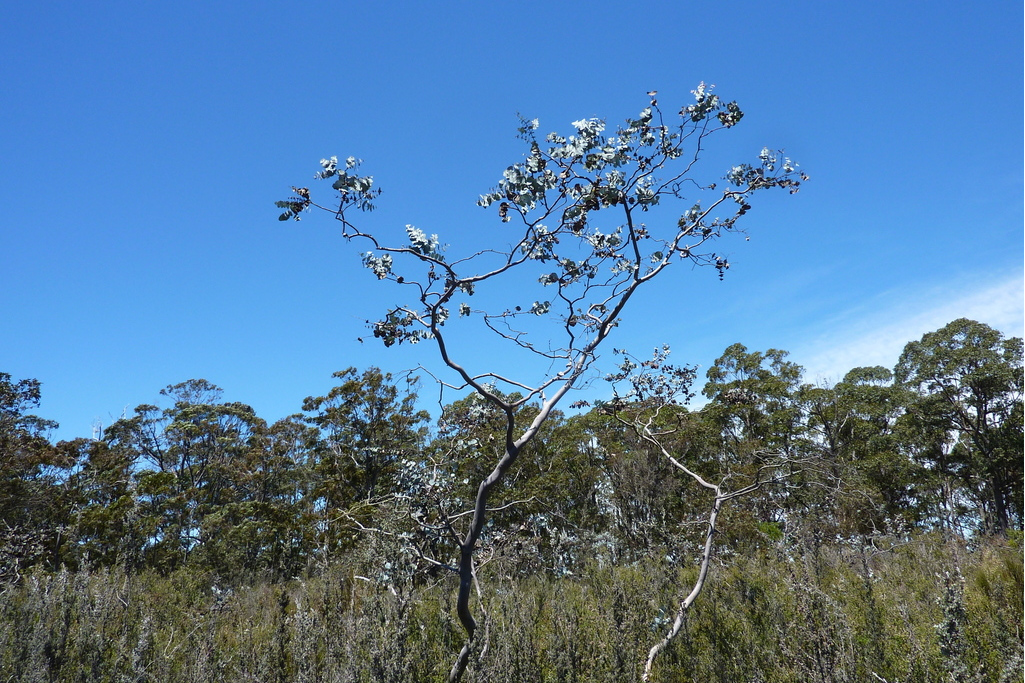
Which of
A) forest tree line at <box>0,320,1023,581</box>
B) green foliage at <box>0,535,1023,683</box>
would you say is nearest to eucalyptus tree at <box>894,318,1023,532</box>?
forest tree line at <box>0,320,1023,581</box>

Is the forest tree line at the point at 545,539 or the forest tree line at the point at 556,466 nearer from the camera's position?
the forest tree line at the point at 545,539

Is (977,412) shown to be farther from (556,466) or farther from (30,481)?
(30,481)

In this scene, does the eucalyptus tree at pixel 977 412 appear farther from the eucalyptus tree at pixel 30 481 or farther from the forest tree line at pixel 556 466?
the eucalyptus tree at pixel 30 481

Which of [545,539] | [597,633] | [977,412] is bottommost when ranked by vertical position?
[597,633]

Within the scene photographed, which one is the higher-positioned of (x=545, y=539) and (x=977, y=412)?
(x=977, y=412)

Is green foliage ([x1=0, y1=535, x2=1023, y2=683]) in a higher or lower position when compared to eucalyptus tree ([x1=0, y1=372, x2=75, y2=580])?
lower

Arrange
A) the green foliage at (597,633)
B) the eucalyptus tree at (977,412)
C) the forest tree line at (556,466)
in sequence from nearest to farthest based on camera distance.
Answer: the green foliage at (597,633) → the forest tree line at (556,466) → the eucalyptus tree at (977,412)

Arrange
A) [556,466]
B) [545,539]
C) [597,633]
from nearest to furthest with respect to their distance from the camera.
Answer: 1. [597,633]
2. [545,539]
3. [556,466]

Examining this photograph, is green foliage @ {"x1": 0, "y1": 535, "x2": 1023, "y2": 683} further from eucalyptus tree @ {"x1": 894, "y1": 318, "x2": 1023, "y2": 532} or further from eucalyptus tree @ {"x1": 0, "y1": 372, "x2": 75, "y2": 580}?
eucalyptus tree @ {"x1": 894, "y1": 318, "x2": 1023, "y2": 532}

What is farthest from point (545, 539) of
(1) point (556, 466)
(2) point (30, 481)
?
(2) point (30, 481)

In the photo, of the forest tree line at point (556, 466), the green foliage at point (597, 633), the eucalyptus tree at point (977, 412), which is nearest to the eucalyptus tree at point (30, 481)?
the forest tree line at point (556, 466)

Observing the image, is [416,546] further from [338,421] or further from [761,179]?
[338,421]

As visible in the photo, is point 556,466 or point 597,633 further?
point 556,466

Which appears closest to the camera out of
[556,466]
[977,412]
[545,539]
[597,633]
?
[597,633]
